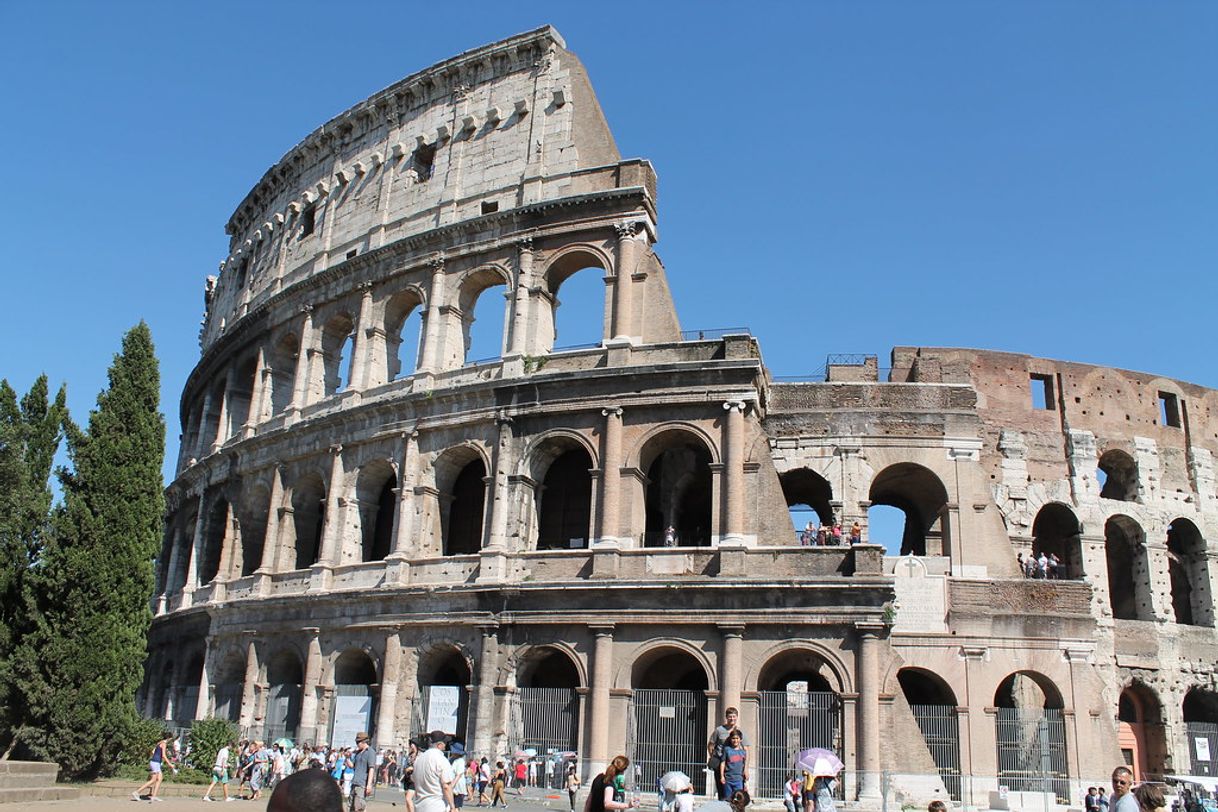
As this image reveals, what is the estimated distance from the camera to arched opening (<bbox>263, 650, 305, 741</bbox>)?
24531 mm

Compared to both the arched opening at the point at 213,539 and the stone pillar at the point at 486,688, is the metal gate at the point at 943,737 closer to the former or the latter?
the stone pillar at the point at 486,688

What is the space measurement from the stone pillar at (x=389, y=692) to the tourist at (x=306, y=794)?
770 inches

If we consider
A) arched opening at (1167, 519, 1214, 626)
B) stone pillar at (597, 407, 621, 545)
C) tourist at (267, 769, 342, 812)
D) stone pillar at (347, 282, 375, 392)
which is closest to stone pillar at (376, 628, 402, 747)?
stone pillar at (597, 407, 621, 545)

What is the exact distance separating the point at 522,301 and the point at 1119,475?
17.1 m

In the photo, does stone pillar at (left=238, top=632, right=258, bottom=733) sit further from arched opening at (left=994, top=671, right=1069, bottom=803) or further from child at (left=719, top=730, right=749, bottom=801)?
arched opening at (left=994, top=671, right=1069, bottom=803)

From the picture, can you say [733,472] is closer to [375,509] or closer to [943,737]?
[943,737]

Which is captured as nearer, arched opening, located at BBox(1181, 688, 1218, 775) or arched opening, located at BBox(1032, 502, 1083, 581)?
arched opening, located at BBox(1181, 688, 1218, 775)

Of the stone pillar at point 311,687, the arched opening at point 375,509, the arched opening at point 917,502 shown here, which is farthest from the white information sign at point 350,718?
the arched opening at point 917,502

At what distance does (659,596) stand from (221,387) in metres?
19.0

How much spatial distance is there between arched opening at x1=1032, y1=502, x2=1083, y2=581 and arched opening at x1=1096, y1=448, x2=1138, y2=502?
1.60 m

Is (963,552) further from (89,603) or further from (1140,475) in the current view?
(89,603)

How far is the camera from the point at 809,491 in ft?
86.2

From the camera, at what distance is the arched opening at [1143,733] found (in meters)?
26.8

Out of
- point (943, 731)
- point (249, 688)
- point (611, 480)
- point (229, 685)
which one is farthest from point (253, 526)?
point (943, 731)
